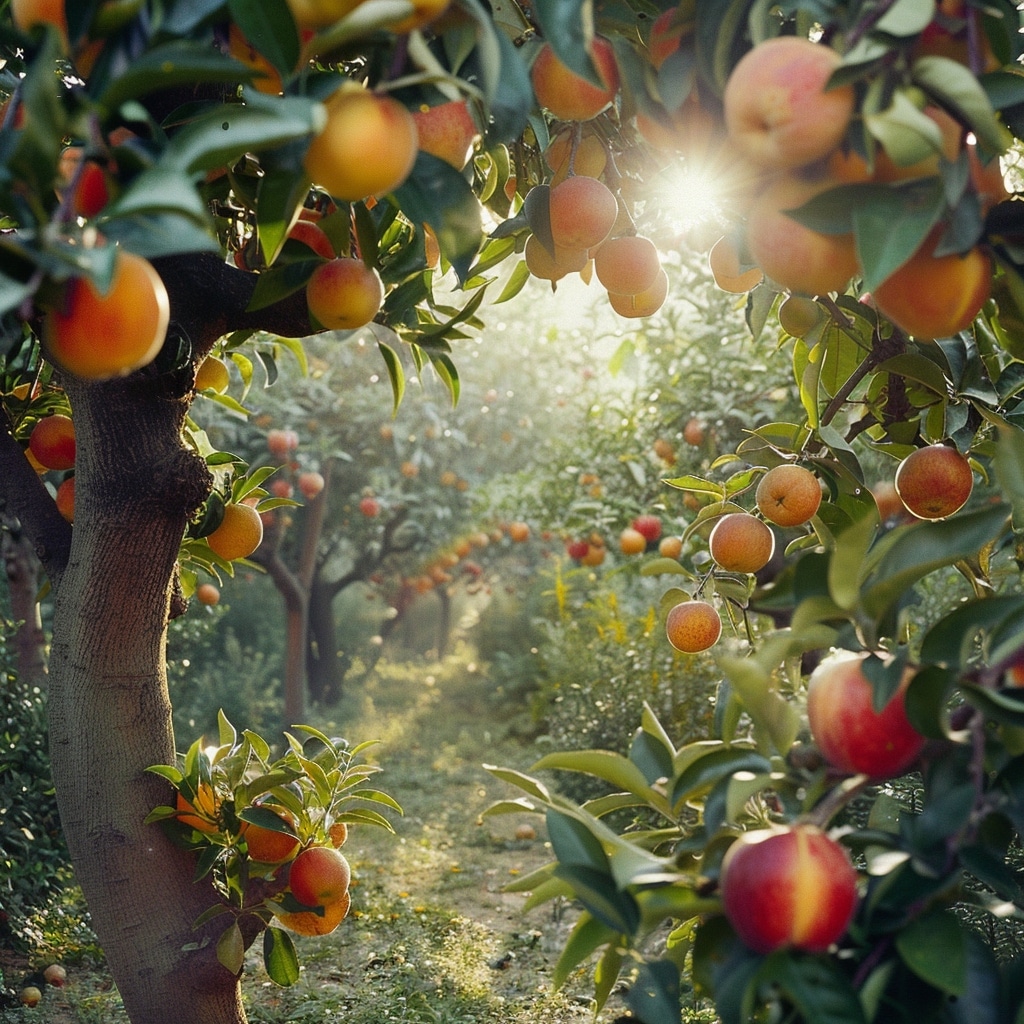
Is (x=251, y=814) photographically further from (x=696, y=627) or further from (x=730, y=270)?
(x=730, y=270)

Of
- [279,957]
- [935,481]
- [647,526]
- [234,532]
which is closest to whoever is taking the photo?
[935,481]

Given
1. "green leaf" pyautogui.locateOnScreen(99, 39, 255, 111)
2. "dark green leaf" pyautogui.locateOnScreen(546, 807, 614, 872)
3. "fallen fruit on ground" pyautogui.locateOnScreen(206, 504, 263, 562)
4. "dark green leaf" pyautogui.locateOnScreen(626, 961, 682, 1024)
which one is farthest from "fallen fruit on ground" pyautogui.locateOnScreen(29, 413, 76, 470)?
"dark green leaf" pyautogui.locateOnScreen(626, 961, 682, 1024)

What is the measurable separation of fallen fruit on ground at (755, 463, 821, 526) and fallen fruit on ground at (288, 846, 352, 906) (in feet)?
2.70

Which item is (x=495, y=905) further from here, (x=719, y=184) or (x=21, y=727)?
(x=719, y=184)

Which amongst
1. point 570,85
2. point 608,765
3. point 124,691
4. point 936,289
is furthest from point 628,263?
point 124,691

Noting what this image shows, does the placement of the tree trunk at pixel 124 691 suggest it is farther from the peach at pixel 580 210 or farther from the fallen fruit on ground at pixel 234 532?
the peach at pixel 580 210

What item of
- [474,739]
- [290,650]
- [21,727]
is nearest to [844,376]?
[21,727]

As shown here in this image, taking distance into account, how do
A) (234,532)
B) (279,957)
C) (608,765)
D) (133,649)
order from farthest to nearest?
1. (234,532)
2. (279,957)
3. (133,649)
4. (608,765)

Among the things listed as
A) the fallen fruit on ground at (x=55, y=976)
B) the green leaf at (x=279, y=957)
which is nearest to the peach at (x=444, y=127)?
the green leaf at (x=279, y=957)

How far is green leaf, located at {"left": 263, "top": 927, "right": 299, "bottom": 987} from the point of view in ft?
4.84

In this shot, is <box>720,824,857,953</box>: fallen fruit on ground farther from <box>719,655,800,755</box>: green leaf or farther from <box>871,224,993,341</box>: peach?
<box>871,224,993,341</box>: peach

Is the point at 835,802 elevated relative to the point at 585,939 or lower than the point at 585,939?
elevated

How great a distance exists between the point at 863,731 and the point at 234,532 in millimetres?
1212

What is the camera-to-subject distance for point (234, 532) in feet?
5.36
